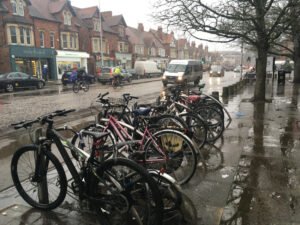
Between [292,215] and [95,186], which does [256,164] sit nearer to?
[292,215]

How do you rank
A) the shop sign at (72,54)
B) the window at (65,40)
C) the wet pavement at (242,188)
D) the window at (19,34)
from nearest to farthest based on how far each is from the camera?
1. the wet pavement at (242,188)
2. the window at (19,34)
3. the shop sign at (72,54)
4. the window at (65,40)

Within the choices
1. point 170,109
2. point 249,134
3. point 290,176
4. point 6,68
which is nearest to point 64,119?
point 170,109

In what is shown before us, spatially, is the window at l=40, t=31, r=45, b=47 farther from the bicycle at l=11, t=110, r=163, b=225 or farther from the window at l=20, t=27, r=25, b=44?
the bicycle at l=11, t=110, r=163, b=225

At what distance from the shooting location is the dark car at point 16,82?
22117 mm

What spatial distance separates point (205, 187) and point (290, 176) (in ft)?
4.38

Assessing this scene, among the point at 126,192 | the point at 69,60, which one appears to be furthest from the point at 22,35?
the point at 126,192

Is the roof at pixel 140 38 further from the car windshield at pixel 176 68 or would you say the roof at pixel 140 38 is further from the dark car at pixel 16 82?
the dark car at pixel 16 82

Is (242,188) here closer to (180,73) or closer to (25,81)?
(180,73)

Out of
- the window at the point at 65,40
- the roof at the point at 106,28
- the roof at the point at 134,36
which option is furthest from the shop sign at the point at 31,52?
the roof at the point at 134,36

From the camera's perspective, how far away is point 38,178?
3.72 meters

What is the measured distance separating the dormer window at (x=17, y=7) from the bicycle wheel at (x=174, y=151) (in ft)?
104

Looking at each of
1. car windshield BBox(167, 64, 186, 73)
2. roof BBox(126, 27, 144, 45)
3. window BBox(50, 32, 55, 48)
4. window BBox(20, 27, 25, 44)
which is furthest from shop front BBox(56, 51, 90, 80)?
roof BBox(126, 27, 144, 45)

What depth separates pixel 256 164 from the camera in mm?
5066

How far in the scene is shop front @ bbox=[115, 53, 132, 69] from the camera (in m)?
49.5
